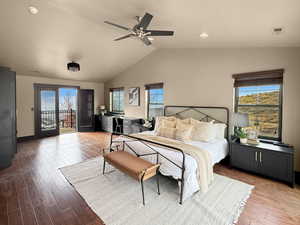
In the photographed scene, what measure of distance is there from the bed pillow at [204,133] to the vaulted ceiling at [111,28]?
1987 millimetres

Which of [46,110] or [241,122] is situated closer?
[241,122]

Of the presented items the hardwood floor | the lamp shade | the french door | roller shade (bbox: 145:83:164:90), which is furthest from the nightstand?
the french door

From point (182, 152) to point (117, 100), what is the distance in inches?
236

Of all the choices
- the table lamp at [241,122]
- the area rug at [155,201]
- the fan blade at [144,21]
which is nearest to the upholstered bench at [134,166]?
the area rug at [155,201]

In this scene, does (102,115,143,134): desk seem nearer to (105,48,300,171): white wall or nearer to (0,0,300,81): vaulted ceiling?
(105,48,300,171): white wall

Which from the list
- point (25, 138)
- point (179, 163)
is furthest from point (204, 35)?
point (25, 138)

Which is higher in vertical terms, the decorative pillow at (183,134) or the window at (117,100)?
the window at (117,100)

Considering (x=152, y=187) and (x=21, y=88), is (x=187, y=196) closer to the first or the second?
(x=152, y=187)

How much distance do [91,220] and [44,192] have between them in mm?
1196

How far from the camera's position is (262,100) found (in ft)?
11.6

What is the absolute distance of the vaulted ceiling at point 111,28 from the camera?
224cm

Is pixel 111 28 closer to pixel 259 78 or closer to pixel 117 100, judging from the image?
pixel 259 78

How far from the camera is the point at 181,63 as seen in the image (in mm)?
4770

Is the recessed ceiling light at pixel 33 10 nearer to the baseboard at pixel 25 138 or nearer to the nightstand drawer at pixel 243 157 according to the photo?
the baseboard at pixel 25 138
